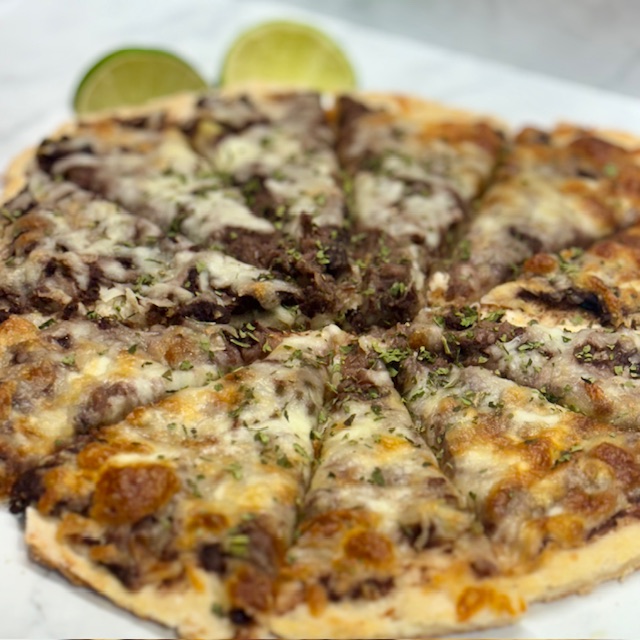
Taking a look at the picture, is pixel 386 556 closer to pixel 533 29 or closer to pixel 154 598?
pixel 154 598

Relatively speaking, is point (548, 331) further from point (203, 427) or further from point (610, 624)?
point (203, 427)

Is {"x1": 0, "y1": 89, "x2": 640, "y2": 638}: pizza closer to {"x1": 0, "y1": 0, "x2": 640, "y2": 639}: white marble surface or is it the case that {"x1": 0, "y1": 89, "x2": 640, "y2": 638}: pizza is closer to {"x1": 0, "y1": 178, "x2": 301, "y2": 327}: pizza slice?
{"x1": 0, "y1": 178, "x2": 301, "y2": 327}: pizza slice

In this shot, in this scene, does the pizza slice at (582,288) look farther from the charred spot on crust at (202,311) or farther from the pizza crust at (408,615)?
the pizza crust at (408,615)

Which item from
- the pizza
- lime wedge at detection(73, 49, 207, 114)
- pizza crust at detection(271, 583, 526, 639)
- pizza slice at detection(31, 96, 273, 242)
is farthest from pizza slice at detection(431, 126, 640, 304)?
lime wedge at detection(73, 49, 207, 114)

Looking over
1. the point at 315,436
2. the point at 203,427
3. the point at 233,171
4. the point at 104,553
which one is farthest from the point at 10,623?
the point at 233,171

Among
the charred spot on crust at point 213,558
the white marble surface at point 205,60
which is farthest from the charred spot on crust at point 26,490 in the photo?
the white marble surface at point 205,60
